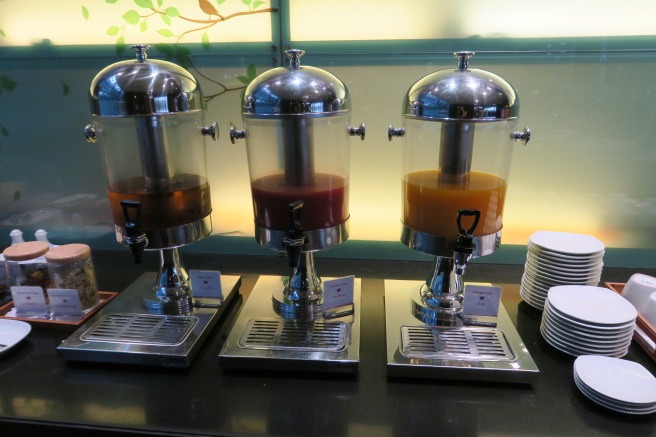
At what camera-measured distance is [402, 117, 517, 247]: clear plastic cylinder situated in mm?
910

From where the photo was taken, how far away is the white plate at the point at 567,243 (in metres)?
1.07

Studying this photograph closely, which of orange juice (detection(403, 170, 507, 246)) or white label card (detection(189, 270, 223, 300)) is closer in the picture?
orange juice (detection(403, 170, 507, 246))

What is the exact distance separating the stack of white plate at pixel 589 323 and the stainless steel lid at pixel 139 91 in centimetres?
89

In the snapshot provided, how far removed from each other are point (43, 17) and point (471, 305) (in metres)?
1.44

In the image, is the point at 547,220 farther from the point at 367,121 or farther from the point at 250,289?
the point at 250,289

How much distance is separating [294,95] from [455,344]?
23.6 inches

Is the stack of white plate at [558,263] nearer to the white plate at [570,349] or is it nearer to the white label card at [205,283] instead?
the white plate at [570,349]

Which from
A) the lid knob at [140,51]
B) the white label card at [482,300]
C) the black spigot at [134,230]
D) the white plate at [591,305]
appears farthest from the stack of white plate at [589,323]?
the lid knob at [140,51]

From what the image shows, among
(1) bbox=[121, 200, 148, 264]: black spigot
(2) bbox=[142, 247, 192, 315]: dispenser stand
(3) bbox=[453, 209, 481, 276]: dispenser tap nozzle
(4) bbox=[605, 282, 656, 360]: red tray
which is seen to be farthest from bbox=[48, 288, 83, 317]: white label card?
(4) bbox=[605, 282, 656, 360]: red tray

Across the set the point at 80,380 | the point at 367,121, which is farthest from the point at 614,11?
the point at 80,380

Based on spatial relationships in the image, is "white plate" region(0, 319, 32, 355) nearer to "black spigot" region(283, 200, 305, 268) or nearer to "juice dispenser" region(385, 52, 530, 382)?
"black spigot" region(283, 200, 305, 268)

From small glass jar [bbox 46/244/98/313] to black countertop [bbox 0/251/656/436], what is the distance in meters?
0.13

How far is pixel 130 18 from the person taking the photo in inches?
50.6

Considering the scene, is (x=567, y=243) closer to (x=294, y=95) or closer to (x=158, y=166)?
(x=294, y=95)
